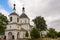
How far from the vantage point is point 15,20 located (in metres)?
52.7

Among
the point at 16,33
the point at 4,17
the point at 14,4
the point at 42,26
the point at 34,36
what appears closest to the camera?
the point at 34,36

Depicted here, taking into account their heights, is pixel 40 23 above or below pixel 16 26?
above

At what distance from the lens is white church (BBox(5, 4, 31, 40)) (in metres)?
51.4

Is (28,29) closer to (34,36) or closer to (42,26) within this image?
(34,36)

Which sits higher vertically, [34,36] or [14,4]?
[14,4]

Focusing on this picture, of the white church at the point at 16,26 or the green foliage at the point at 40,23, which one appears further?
the green foliage at the point at 40,23

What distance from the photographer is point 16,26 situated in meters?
51.5

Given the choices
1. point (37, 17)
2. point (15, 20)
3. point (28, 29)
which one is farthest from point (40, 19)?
point (15, 20)

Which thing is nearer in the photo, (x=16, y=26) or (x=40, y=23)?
(x=16, y=26)

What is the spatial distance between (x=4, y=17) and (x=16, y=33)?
546 inches

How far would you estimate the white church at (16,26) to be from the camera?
5138 centimetres

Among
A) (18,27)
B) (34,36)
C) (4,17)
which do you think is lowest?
(34,36)

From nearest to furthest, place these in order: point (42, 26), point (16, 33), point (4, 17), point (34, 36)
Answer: point (34, 36), point (16, 33), point (4, 17), point (42, 26)

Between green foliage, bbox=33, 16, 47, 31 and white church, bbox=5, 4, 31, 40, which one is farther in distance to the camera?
green foliage, bbox=33, 16, 47, 31
